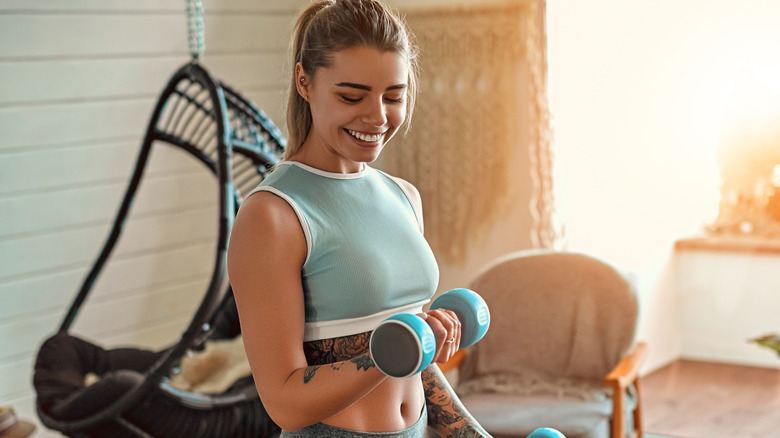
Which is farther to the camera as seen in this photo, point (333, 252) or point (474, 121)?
point (474, 121)

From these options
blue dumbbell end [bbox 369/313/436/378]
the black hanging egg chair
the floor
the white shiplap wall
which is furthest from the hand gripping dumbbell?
the floor

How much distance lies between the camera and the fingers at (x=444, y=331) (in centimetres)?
93

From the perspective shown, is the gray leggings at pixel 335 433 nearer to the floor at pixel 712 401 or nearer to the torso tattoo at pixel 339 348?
the torso tattoo at pixel 339 348

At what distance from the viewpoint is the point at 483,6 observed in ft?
Result: 10.9

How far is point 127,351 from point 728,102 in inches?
85.1

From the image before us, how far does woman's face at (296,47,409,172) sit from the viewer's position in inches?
38.9

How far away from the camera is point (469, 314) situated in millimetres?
1021

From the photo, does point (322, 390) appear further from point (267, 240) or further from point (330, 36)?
point (330, 36)

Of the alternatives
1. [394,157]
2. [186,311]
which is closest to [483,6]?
[394,157]

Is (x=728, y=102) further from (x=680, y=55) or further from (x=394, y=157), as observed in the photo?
(x=394, y=157)

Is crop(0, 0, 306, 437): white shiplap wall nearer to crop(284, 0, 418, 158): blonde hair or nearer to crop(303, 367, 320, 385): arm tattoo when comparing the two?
crop(284, 0, 418, 158): blonde hair

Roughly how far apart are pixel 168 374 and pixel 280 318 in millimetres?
1439

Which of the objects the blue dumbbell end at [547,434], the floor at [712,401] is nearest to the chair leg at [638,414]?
the floor at [712,401]

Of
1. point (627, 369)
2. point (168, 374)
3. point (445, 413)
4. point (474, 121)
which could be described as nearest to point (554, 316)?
point (627, 369)
